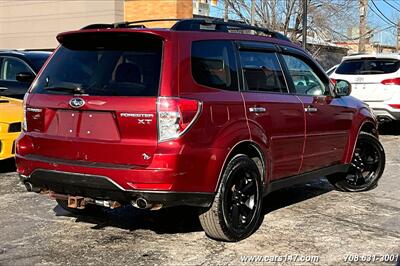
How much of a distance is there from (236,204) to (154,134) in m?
1.14

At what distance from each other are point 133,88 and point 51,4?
1218 inches

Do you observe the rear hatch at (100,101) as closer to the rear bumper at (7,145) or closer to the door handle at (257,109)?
the door handle at (257,109)

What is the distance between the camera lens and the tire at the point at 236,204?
475cm

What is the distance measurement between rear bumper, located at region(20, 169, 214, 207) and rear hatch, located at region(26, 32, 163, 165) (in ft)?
0.51

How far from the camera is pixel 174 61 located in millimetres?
4492

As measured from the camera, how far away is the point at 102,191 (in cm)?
446

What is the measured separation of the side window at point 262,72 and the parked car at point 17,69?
4789mm

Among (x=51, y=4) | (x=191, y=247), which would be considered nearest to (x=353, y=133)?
(x=191, y=247)

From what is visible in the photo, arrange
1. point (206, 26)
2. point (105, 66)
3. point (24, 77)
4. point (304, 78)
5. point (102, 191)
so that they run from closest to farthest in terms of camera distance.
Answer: point (102, 191)
point (105, 66)
point (206, 26)
point (304, 78)
point (24, 77)

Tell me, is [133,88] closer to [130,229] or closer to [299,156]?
[130,229]

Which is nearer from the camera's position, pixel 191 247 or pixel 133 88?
pixel 133 88

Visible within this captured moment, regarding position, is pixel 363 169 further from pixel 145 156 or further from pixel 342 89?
pixel 145 156

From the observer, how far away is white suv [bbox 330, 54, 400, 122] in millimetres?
11961
